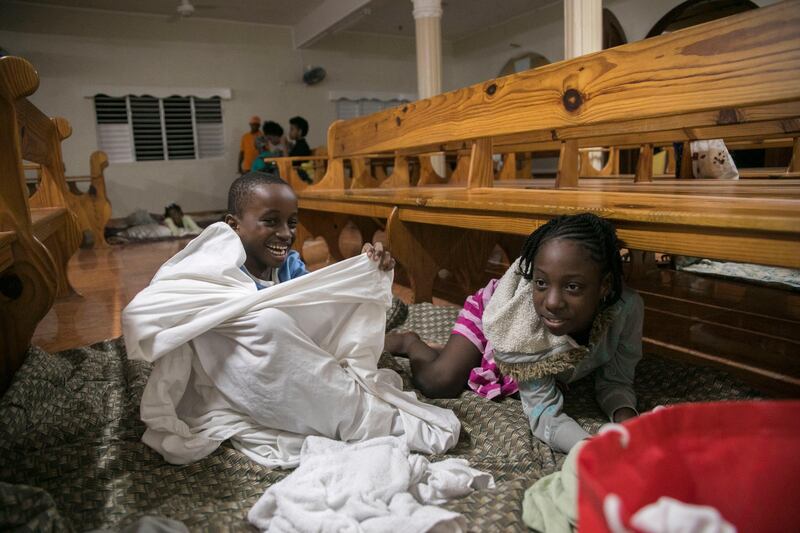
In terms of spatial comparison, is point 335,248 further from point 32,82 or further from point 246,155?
point 246,155

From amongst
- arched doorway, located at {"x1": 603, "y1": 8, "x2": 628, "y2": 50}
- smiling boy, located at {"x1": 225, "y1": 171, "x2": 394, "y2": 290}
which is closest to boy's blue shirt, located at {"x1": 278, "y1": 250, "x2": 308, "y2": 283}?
smiling boy, located at {"x1": 225, "y1": 171, "x2": 394, "y2": 290}

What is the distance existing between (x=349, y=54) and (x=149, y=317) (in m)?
10.1

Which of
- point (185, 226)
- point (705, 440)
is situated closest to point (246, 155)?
point (185, 226)

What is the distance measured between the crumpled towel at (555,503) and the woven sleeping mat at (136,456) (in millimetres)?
35

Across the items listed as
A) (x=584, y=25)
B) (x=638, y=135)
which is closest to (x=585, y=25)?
(x=584, y=25)

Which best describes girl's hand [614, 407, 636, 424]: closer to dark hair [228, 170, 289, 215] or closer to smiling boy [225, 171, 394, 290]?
smiling boy [225, 171, 394, 290]

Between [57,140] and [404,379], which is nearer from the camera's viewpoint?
[404,379]

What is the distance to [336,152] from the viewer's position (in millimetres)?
3877

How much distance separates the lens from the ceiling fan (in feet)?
25.0

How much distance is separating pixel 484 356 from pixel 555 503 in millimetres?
677

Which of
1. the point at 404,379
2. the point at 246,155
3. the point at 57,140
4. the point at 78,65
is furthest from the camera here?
the point at 246,155

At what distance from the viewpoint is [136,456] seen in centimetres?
134

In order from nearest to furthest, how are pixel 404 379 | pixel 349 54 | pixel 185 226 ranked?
pixel 404 379, pixel 185 226, pixel 349 54

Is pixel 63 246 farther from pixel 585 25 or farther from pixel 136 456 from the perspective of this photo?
pixel 585 25
